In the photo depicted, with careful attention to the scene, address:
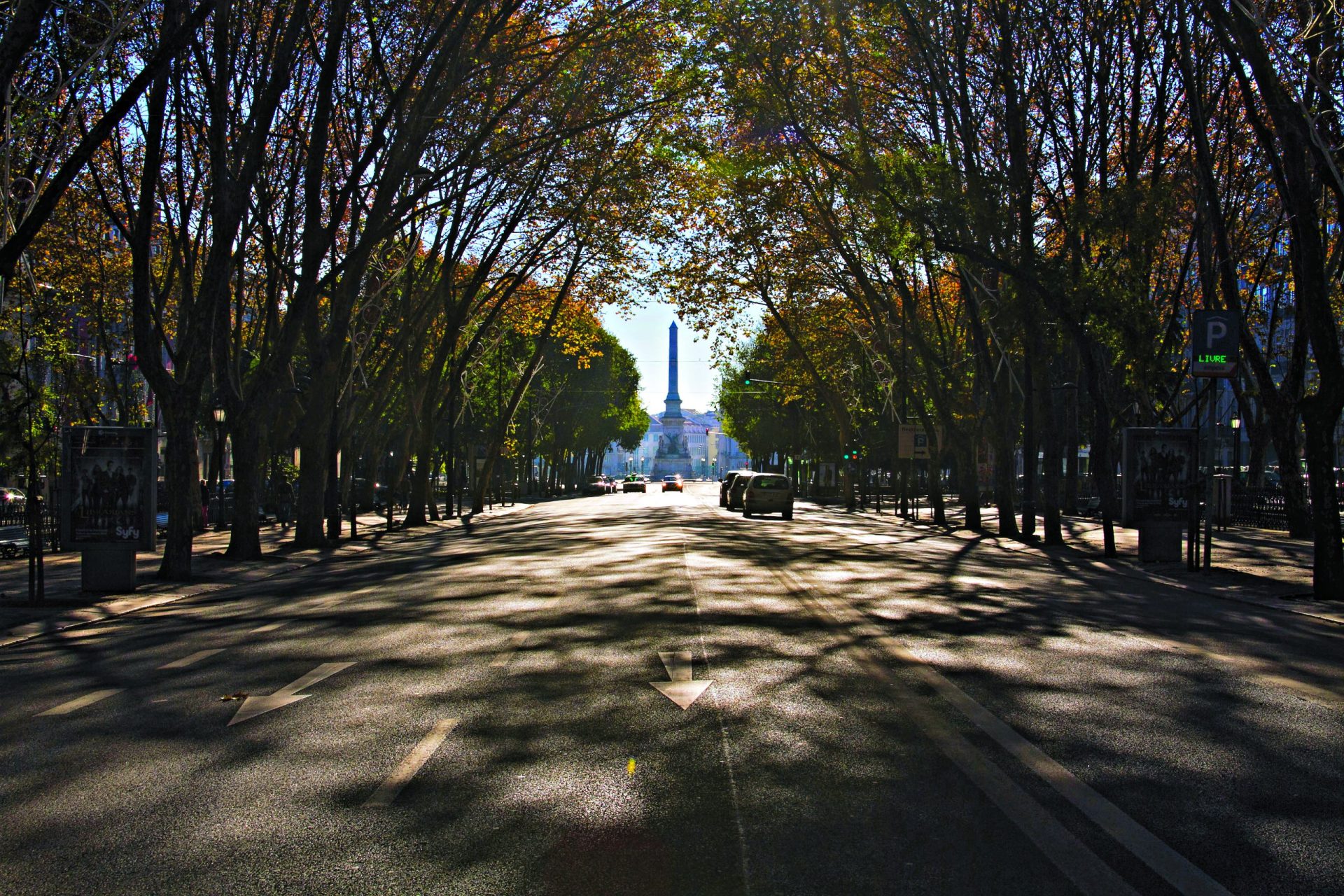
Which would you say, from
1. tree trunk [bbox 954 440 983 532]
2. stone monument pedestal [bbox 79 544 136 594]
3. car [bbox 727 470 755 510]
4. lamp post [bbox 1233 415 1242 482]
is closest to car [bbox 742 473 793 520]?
car [bbox 727 470 755 510]

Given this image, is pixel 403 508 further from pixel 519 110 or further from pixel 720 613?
pixel 720 613

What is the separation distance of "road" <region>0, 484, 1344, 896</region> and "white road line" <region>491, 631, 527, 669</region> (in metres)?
0.06

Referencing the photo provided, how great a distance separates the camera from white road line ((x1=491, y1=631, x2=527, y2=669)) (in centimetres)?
886

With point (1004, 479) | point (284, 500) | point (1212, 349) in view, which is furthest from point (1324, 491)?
point (284, 500)

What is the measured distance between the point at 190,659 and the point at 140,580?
877 centimetres

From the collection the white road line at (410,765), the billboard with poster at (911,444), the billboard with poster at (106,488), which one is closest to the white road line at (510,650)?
the white road line at (410,765)

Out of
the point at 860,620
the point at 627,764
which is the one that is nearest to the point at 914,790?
the point at 627,764

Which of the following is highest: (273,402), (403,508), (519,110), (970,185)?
(519,110)

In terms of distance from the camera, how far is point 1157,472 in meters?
19.9

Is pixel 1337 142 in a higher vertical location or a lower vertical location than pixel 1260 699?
higher

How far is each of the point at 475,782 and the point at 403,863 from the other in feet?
3.67

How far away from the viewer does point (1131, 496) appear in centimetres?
1978

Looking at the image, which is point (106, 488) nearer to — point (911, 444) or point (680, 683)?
point (680, 683)

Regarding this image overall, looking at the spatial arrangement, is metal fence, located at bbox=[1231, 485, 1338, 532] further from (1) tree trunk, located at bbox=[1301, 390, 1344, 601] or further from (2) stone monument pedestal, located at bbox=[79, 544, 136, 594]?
(2) stone monument pedestal, located at bbox=[79, 544, 136, 594]
